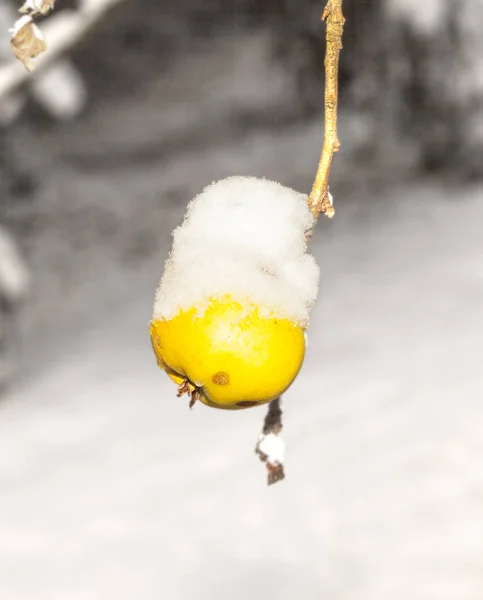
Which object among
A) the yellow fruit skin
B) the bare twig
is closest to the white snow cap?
the yellow fruit skin

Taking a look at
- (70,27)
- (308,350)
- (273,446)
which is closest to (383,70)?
(308,350)

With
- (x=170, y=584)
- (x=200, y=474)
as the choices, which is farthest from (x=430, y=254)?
(x=170, y=584)

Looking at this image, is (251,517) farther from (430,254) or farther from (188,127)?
(188,127)

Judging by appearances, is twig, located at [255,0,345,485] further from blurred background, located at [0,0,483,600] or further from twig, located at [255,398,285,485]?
blurred background, located at [0,0,483,600]

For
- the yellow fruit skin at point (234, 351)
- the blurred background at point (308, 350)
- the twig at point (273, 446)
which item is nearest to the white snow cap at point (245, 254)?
the yellow fruit skin at point (234, 351)

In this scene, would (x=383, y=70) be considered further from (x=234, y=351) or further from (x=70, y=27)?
(x=234, y=351)

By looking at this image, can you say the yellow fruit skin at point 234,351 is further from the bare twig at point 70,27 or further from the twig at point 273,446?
the bare twig at point 70,27

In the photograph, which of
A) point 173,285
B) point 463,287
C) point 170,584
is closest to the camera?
point 173,285
